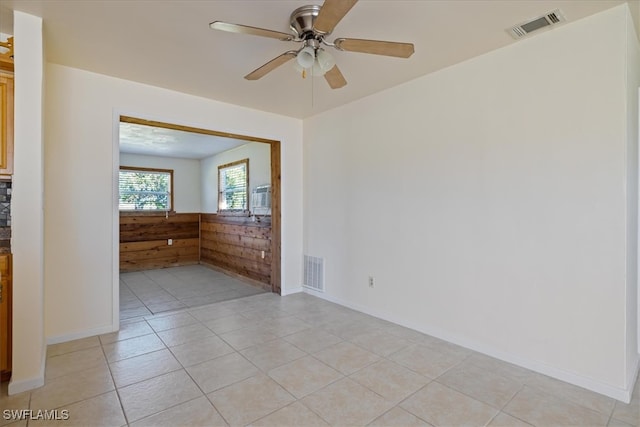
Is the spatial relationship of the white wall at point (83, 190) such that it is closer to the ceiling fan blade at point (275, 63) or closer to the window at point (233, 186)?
the ceiling fan blade at point (275, 63)

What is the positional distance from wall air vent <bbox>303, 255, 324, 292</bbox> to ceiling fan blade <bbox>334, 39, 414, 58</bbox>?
273 centimetres

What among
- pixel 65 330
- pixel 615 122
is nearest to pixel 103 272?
pixel 65 330

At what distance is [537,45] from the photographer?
2.34 metres

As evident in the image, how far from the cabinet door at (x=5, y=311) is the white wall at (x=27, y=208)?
7cm

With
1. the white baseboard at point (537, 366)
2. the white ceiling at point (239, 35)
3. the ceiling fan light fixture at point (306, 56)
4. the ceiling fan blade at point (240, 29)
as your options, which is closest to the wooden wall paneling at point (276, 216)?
the white ceiling at point (239, 35)

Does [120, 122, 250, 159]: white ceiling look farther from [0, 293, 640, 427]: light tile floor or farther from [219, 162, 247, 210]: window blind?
[0, 293, 640, 427]: light tile floor

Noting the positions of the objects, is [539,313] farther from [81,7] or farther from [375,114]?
[81,7]

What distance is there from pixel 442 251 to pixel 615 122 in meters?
1.46

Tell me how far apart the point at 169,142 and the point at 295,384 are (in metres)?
4.64

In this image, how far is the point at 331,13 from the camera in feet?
5.30

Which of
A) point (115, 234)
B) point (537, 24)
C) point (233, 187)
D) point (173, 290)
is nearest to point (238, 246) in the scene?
point (233, 187)

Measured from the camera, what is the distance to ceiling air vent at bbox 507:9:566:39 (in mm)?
2092

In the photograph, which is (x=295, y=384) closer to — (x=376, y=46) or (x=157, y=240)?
(x=376, y=46)

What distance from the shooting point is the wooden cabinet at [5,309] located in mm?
2051
